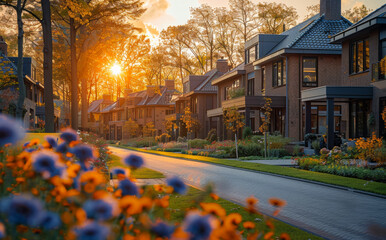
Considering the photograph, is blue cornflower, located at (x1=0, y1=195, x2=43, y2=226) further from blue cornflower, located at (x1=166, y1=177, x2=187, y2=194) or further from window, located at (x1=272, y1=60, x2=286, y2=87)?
window, located at (x1=272, y1=60, x2=286, y2=87)

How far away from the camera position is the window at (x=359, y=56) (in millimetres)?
23208

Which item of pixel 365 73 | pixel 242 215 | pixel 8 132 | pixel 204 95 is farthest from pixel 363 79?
pixel 204 95

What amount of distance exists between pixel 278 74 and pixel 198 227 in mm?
29835

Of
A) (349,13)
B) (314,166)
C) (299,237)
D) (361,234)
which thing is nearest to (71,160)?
(299,237)

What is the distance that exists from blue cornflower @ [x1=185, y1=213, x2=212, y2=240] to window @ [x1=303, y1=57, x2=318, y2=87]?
28162 millimetres

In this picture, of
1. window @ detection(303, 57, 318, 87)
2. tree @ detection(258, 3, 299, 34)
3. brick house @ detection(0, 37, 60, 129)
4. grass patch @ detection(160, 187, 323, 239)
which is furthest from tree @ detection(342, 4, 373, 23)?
grass patch @ detection(160, 187, 323, 239)

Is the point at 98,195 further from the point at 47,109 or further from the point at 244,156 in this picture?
the point at 244,156

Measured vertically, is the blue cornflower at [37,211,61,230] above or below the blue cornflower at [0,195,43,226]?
below

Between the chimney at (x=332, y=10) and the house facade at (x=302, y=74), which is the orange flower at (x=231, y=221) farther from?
the chimney at (x=332, y=10)

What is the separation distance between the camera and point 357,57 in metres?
24.1

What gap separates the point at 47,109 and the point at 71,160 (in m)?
16.3

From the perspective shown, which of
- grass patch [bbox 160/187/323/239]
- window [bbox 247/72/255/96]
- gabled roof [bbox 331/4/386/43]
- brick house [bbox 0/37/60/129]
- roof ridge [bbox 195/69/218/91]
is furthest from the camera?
roof ridge [bbox 195/69/218/91]

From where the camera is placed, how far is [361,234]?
6.92 meters

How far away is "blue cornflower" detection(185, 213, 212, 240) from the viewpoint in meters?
1.94
